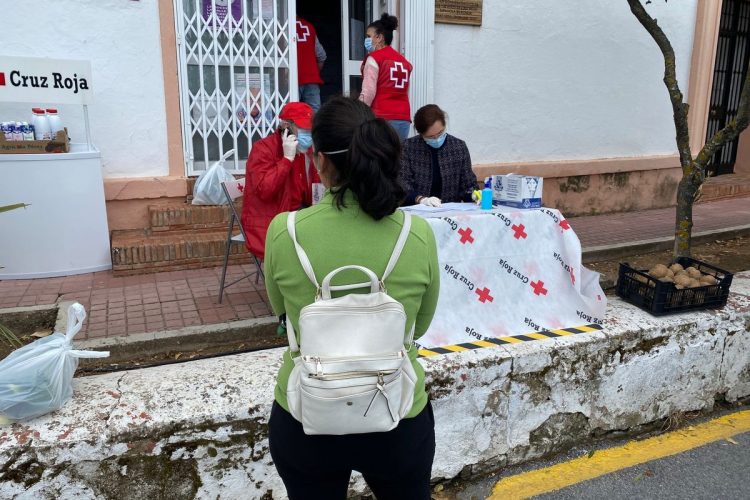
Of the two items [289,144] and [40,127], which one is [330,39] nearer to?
[40,127]

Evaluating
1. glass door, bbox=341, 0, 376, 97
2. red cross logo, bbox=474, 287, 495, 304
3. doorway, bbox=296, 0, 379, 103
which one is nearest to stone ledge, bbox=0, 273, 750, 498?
red cross logo, bbox=474, 287, 495, 304

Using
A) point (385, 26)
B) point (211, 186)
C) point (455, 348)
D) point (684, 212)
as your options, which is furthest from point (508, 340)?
point (385, 26)

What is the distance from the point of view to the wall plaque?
6.67 metres

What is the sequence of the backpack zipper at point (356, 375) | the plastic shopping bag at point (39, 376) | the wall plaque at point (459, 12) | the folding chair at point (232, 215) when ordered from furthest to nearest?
the wall plaque at point (459, 12), the folding chair at point (232, 215), the plastic shopping bag at point (39, 376), the backpack zipper at point (356, 375)

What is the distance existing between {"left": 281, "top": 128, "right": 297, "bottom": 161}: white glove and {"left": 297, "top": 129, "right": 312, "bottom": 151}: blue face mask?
3 centimetres

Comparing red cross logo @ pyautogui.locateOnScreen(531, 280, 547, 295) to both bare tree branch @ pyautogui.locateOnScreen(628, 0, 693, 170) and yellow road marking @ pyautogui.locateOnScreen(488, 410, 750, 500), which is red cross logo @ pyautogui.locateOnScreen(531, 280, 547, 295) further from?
bare tree branch @ pyautogui.locateOnScreen(628, 0, 693, 170)

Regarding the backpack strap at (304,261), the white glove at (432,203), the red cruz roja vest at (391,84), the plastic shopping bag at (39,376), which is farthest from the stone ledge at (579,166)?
the backpack strap at (304,261)

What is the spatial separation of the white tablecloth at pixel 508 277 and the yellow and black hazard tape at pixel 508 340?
0.10 metres

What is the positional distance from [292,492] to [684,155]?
420cm

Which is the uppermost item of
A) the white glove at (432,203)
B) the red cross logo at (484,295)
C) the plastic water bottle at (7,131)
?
the plastic water bottle at (7,131)

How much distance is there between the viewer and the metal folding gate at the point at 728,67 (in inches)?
398

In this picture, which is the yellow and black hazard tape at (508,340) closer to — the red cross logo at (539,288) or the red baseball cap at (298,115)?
the red cross logo at (539,288)

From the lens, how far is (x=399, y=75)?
6.01 metres

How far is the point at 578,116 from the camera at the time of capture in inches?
311
